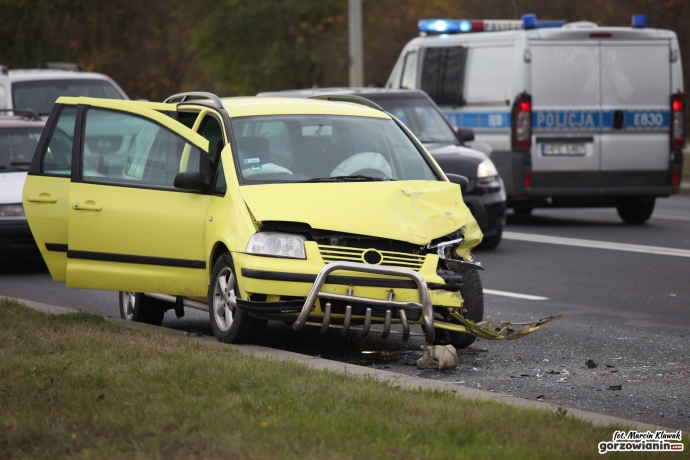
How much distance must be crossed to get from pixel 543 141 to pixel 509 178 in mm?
648

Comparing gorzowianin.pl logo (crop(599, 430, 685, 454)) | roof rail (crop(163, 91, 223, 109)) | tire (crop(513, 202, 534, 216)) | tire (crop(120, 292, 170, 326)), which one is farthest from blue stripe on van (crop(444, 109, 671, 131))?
gorzowianin.pl logo (crop(599, 430, 685, 454))

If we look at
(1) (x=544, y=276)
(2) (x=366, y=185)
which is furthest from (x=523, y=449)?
(1) (x=544, y=276)

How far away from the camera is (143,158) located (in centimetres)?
830

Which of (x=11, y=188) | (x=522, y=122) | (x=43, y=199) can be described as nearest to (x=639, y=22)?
(x=522, y=122)

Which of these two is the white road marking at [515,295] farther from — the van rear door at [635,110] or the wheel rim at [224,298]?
the van rear door at [635,110]

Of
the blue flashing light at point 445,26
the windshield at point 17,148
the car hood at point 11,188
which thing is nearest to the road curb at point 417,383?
the car hood at point 11,188

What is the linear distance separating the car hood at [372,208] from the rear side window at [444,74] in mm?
8826

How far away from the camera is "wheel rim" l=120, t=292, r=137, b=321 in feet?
29.6

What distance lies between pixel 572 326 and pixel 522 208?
8782 mm

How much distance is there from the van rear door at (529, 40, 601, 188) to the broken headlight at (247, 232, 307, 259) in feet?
28.3

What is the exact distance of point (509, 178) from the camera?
15.5m

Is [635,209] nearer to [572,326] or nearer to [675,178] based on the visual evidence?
[675,178]

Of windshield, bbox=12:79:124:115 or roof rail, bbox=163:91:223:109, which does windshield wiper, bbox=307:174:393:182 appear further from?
windshield, bbox=12:79:124:115

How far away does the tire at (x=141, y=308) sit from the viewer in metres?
8.91
